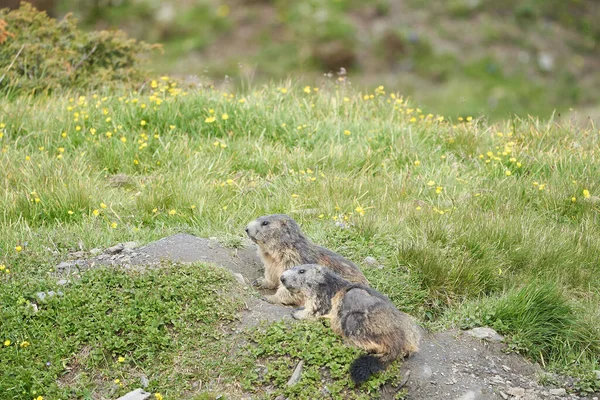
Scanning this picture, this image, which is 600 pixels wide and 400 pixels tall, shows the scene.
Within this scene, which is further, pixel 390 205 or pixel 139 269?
pixel 390 205

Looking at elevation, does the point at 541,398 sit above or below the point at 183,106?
below

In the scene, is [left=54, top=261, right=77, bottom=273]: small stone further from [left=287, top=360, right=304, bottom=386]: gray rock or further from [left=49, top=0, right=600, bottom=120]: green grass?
[left=49, top=0, right=600, bottom=120]: green grass

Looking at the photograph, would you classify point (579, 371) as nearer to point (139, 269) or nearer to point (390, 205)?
point (390, 205)

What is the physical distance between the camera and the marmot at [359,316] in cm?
527

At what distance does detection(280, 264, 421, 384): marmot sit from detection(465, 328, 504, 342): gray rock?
522mm

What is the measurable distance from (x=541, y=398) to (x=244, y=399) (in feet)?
6.55

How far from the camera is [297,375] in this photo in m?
5.29

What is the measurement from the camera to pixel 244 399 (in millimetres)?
5191

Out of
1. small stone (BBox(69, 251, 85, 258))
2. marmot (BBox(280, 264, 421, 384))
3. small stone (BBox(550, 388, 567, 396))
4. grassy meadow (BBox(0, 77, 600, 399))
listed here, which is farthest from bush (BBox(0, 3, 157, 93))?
small stone (BBox(550, 388, 567, 396))

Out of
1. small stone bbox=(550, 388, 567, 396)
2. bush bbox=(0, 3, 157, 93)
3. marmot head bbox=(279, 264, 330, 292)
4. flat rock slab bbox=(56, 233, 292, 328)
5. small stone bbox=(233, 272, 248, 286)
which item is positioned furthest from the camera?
bush bbox=(0, 3, 157, 93)

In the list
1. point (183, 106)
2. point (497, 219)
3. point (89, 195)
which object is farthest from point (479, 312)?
point (183, 106)

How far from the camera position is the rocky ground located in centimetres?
530

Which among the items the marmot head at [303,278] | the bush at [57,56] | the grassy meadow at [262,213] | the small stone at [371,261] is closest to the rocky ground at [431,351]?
the grassy meadow at [262,213]

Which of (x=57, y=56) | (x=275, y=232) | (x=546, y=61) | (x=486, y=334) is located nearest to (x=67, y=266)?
(x=275, y=232)
